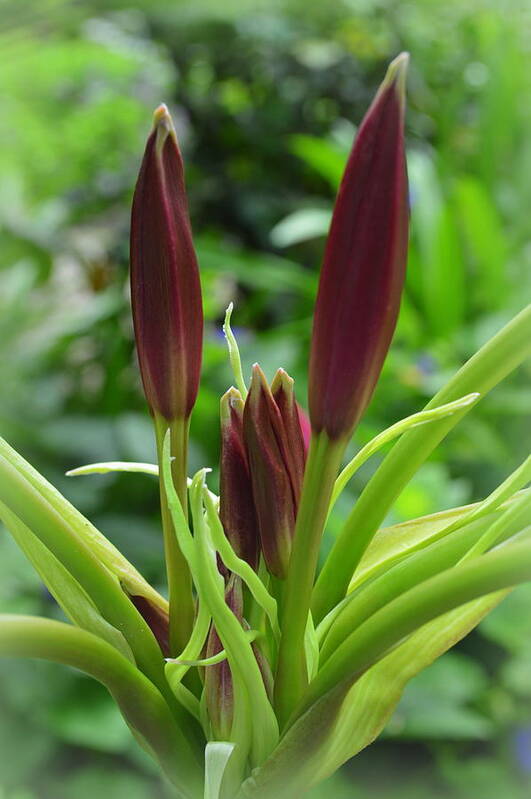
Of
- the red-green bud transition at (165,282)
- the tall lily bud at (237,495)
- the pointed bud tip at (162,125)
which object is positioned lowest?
the tall lily bud at (237,495)

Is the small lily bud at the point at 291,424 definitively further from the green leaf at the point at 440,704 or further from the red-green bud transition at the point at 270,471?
the green leaf at the point at 440,704

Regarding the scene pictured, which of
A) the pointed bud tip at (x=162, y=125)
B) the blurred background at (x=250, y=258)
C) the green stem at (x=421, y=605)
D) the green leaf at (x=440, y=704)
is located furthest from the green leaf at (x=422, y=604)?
the green leaf at (x=440, y=704)

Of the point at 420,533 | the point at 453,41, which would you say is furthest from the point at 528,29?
the point at 420,533

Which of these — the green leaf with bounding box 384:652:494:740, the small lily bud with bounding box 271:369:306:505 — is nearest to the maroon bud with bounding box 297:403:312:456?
the small lily bud with bounding box 271:369:306:505

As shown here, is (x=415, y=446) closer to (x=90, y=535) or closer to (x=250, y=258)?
(x=90, y=535)

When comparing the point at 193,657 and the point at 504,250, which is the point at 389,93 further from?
the point at 504,250

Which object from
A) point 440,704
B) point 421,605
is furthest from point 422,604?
point 440,704
